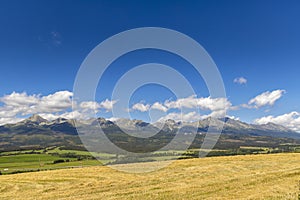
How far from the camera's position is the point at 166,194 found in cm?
1720

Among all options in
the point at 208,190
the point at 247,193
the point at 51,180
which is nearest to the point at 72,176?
the point at 51,180

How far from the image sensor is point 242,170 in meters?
25.7

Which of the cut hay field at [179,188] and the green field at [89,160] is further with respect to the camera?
the green field at [89,160]

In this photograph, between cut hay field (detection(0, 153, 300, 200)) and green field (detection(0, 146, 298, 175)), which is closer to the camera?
cut hay field (detection(0, 153, 300, 200))

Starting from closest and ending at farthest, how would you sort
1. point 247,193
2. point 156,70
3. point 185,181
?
point 247,193 → point 185,181 → point 156,70

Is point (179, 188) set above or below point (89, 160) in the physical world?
above

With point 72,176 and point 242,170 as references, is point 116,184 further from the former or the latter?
point 242,170

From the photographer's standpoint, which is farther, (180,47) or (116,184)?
(180,47)

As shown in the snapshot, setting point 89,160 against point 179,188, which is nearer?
point 179,188

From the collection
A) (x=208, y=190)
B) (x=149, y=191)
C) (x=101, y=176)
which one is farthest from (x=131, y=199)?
(x=101, y=176)

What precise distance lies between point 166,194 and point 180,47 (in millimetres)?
12861

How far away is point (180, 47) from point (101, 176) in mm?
13804

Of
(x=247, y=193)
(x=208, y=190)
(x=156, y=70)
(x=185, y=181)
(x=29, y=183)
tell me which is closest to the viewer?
(x=247, y=193)

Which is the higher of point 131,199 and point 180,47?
point 180,47
